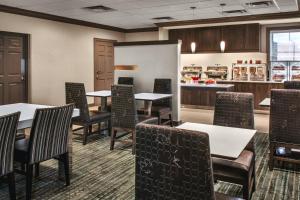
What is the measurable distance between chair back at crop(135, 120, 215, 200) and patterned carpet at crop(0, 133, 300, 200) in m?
1.40

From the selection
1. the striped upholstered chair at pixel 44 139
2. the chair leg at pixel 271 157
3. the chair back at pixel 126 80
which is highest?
the chair back at pixel 126 80

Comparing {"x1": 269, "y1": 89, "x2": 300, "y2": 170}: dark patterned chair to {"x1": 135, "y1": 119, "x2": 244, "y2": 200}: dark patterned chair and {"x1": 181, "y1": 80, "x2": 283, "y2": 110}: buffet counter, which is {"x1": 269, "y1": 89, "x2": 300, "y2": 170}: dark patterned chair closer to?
{"x1": 135, "y1": 119, "x2": 244, "y2": 200}: dark patterned chair

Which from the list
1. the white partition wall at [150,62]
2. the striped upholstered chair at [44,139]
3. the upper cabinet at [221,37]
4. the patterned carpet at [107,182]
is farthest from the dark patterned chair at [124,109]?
the upper cabinet at [221,37]

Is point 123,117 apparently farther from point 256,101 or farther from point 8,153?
point 256,101

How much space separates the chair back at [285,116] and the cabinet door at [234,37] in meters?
5.17

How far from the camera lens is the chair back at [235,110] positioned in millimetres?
2982

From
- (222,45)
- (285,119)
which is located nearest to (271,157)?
(285,119)

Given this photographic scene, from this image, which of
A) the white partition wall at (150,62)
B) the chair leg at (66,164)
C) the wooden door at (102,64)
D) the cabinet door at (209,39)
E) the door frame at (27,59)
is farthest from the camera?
the wooden door at (102,64)

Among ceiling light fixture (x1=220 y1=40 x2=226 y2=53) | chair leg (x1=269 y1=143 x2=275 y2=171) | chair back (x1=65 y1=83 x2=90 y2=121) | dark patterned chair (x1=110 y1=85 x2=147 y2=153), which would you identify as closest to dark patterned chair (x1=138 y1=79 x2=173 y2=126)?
dark patterned chair (x1=110 y1=85 x2=147 y2=153)

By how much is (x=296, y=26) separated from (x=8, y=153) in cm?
790

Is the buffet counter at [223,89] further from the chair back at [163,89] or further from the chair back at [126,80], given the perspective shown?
the chair back at [126,80]

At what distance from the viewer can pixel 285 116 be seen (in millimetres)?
3326

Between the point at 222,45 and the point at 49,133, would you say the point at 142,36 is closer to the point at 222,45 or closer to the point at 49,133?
the point at 222,45

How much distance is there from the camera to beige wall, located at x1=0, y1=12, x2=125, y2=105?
6926mm
